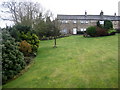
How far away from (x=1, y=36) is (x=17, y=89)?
3.34m

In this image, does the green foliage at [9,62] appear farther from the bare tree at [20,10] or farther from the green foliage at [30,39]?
the bare tree at [20,10]

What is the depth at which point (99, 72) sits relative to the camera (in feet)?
16.7

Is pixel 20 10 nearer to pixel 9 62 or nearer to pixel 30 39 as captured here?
pixel 30 39

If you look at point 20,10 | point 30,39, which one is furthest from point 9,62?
point 20,10

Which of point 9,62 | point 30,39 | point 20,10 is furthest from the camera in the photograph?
point 20,10

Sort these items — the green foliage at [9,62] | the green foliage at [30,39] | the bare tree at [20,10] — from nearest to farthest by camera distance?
the green foliage at [9,62], the green foliage at [30,39], the bare tree at [20,10]

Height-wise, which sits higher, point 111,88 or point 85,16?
point 85,16

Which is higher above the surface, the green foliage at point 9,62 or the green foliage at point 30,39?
the green foliage at point 30,39

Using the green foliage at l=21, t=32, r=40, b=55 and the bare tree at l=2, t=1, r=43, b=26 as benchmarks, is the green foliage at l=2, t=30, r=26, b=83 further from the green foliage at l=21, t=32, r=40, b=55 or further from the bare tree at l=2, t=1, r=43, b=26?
the bare tree at l=2, t=1, r=43, b=26

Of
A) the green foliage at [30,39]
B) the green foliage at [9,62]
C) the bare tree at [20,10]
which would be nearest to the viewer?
the green foliage at [9,62]

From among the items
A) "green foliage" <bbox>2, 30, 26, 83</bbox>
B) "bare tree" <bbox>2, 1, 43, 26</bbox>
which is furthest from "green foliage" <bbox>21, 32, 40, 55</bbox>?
"bare tree" <bbox>2, 1, 43, 26</bbox>

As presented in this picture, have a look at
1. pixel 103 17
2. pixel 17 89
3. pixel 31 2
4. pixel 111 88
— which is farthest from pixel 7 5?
pixel 103 17

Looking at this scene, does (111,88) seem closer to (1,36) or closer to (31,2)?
(1,36)

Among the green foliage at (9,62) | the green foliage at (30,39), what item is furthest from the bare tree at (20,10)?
the green foliage at (9,62)
